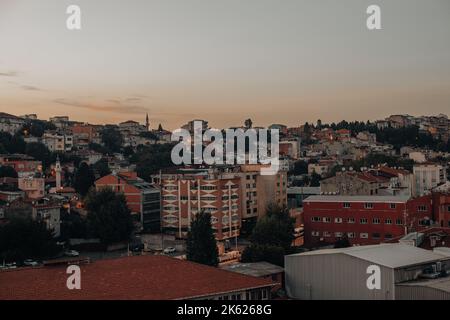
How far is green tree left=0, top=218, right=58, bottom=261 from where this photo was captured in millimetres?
12969

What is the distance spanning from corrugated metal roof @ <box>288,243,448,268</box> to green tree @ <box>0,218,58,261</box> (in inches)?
297

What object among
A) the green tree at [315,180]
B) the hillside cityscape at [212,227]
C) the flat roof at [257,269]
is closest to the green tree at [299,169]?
the hillside cityscape at [212,227]

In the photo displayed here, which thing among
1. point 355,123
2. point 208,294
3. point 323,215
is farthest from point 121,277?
point 355,123

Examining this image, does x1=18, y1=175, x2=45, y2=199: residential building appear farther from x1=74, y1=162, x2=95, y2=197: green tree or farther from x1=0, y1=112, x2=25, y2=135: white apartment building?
x1=0, y1=112, x2=25, y2=135: white apartment building

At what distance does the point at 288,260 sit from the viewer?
A: 26.3 ft

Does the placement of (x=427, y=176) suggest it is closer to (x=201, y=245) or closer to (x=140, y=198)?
Answer: (x=140, y=198)

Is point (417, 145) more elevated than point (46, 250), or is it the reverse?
point (417, 145)

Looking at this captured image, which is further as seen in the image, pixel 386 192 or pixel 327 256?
pixel 386 192

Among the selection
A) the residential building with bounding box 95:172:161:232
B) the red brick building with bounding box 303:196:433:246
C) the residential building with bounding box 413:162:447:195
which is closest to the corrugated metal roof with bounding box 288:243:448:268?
the red brick building with bounding box 303:196:433:246

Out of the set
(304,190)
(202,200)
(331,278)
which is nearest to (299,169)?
(304,190)
